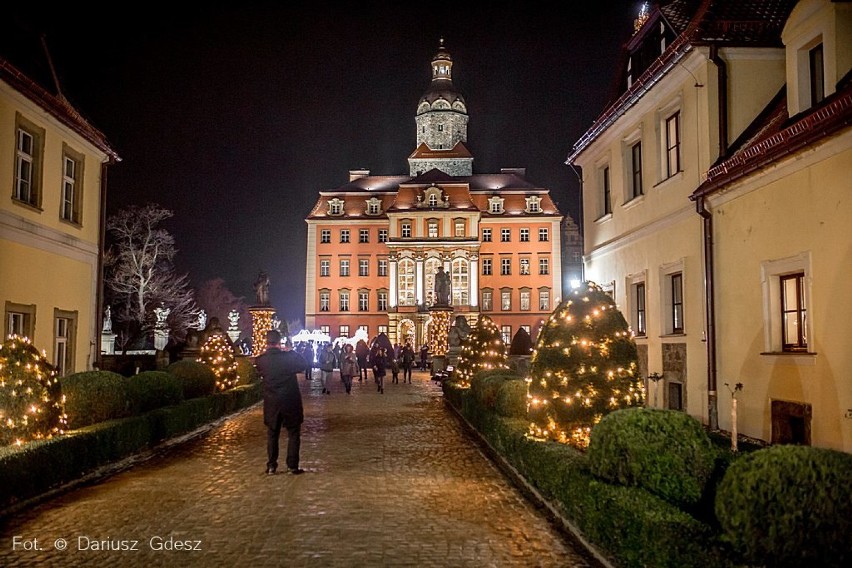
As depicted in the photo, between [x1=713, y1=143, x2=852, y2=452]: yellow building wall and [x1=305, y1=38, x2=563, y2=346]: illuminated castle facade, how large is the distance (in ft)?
201

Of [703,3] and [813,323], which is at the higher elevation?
[703,3]

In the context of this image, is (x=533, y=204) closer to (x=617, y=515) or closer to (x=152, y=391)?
(x=152, y=391)

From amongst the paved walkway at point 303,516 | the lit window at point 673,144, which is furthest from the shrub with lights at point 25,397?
the lit window at point 673,144

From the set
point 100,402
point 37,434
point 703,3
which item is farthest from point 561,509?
point 703,3

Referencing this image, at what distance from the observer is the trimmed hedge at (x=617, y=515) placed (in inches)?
194

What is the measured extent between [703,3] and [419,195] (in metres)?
61.4

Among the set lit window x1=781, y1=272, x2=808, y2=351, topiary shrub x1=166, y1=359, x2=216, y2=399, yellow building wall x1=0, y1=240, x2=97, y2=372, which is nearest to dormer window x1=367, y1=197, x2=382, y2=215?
yellow building wall x1=0, y1=240, x2=97, y2=372

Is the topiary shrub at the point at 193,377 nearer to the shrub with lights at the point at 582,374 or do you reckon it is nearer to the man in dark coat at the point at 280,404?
the man in dark coat at the point at 280,404

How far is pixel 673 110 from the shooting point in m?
15.9

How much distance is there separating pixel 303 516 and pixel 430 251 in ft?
220

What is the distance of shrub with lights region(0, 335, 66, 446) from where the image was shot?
9.90m

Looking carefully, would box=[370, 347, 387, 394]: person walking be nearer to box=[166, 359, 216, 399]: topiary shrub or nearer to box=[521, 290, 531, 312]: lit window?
box=[166, 359, 216, 399]: topiary shrub

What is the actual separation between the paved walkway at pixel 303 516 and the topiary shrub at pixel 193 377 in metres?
4.00

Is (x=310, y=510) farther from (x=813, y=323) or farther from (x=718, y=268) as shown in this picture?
(x=718, y=268)
